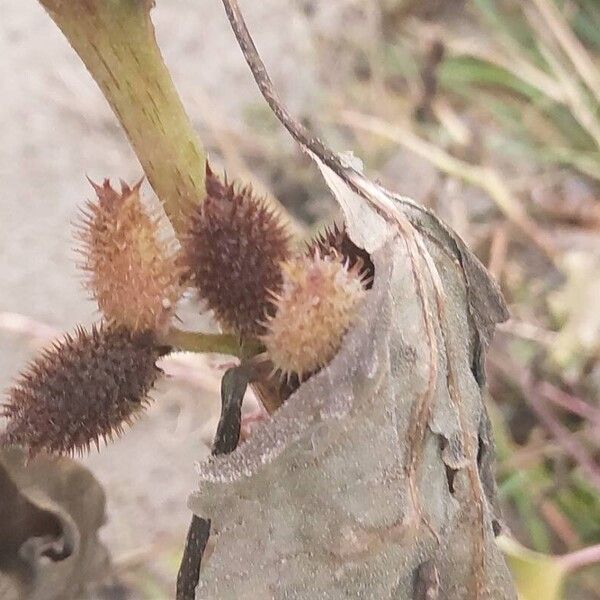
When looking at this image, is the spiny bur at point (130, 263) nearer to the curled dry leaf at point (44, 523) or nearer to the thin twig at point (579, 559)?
the curled dry leaf at point (44, 523)

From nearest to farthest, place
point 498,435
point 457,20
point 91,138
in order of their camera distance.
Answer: point 498,435 < point 91,138 < point 457,20

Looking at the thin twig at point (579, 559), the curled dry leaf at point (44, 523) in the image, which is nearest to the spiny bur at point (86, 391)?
the curled dry leaf at point (44, 523)

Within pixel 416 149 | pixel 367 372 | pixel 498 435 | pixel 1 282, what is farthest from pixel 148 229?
pixel 1 282

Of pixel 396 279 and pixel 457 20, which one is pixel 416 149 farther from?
pixel 396 279

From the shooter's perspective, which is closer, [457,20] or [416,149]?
[416,149]

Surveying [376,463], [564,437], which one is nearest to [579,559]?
[564,437]

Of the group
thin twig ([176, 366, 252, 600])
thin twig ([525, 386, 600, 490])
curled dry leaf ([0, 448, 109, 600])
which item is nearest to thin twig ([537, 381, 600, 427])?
thin twig ([525, 386, 600, 490])

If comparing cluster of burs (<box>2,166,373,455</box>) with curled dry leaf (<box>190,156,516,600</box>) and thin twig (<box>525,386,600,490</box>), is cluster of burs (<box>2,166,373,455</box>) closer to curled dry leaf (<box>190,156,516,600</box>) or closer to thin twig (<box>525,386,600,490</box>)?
curled dry leaf (<box>190,156,516,600</box>)
